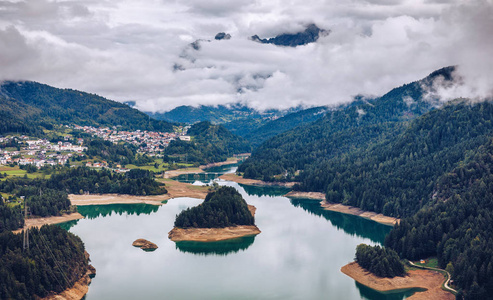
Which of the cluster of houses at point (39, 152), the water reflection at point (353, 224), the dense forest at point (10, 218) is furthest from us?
the cluster of houses at point (39, 152)

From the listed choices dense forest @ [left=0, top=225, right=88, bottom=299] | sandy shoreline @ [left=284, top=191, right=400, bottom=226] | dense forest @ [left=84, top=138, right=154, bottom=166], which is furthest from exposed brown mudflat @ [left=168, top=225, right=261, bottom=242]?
dense forest @ [left=84, top=138, right=154, bottom=166]

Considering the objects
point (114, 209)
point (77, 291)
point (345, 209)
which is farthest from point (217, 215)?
point (345, 209)

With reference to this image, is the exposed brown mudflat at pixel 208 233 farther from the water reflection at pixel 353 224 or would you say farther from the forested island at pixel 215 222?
the water reflection at pixel 353 224

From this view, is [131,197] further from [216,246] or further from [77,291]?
[77,291]

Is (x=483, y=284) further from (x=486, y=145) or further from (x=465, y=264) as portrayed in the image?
(x=486, y=145)

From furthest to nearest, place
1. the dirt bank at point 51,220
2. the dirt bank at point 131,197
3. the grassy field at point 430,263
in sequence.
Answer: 1. the dirt bank at point 131,197
2. the dirt bank at point 51,220
3. the grassy field at point 430,263

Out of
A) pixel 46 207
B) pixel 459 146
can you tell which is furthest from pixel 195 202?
pixel 459 146

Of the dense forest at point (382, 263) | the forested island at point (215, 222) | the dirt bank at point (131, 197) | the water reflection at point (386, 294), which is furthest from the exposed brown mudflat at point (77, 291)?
the dirt bank at point (131, 197)
